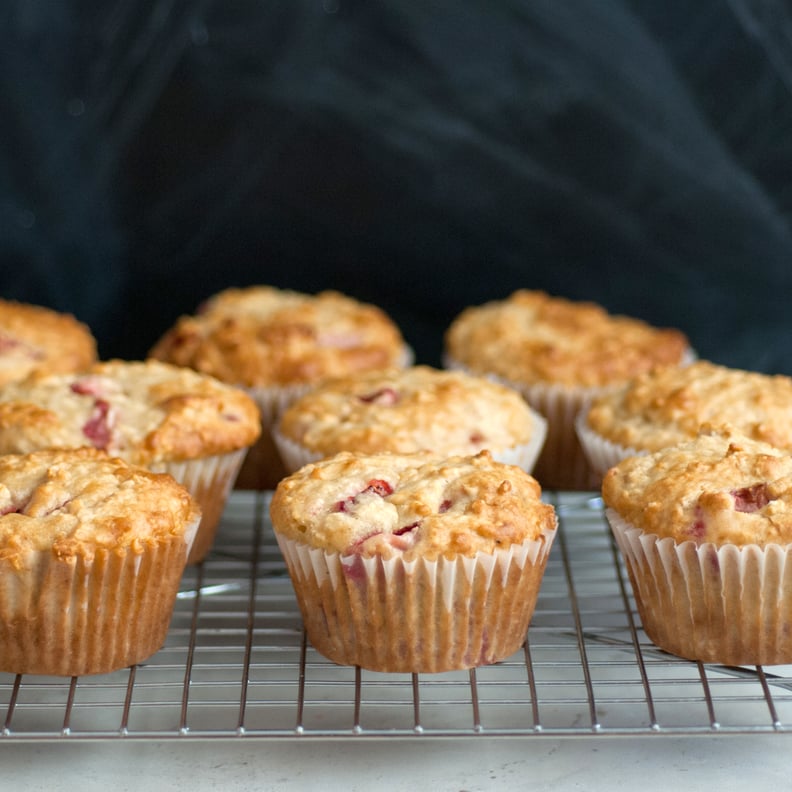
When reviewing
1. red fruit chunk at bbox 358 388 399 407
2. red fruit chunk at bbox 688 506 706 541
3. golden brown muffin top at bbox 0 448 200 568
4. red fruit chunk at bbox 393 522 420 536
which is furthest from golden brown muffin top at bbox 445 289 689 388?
golden brown muffin top at bbox 0 448 200 568

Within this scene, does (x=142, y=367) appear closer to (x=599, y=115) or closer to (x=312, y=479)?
(x=312, y=479)

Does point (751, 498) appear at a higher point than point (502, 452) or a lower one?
higher

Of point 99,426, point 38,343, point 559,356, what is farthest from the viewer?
point 38,343

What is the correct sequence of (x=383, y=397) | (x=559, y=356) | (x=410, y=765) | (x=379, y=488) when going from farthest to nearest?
(x=559, y=356) < (x=383, y=397) < (x=379, y=488) < (x=410, y=765)

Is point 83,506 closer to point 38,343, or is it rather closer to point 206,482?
point 206,482

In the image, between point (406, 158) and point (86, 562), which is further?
point (406, 158)

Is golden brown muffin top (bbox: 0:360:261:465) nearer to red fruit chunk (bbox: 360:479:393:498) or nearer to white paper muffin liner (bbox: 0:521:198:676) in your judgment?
white paper muffin liner (bbox: 0:521:198:676)

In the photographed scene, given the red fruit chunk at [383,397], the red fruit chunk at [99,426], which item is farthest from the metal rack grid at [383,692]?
the red fruit chunk at [383,397]

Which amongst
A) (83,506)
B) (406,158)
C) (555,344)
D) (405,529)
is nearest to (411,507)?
(405,529)
